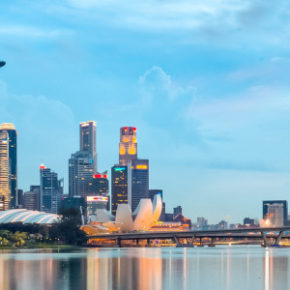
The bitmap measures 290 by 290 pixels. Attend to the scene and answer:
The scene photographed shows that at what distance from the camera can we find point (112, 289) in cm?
4612

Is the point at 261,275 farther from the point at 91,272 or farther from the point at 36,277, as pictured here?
the point at 36,277

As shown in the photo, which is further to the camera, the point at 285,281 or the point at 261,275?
the point at 261,275

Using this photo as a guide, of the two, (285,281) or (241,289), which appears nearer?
(241,289)

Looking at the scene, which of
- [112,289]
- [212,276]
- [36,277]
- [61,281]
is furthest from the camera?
[212,276]

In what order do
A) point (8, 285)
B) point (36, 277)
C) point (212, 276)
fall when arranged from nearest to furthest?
point (8, 285) → point (36, 277) → point (212, 276)

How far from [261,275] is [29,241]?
13197cm

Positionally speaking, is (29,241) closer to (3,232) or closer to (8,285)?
(3,232)

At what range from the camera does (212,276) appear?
62219 millimetres

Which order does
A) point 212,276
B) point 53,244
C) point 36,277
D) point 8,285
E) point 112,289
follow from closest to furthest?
point 112,289, point 8,285, point 36,277, point 212,276, point 53,244

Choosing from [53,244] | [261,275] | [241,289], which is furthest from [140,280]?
[53,244]

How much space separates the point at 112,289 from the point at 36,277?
13.6 m

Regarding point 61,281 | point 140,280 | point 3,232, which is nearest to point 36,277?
point 61,281

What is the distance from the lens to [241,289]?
4800 cm

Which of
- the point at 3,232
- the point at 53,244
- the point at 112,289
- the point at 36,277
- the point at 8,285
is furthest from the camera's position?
the point at 53,244
